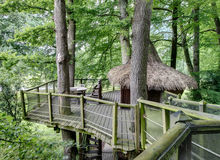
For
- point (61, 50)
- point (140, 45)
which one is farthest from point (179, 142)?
point (61, 50)

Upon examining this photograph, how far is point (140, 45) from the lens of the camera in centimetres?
373

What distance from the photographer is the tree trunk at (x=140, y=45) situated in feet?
11.9

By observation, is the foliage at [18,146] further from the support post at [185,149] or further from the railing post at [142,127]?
the support post at [185,149]

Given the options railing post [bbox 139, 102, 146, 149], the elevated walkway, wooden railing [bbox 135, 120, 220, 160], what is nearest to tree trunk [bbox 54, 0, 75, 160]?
the elevated walkway

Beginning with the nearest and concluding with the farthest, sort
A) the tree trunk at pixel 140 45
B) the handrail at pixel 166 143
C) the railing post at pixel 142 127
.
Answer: the handrail at pixel 166 143
the railing post at pixel 142 127
the tree trunk at pixel 140 45

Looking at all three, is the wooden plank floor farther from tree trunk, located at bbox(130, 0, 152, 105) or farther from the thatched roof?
the thatched roof

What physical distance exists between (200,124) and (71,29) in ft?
26.6

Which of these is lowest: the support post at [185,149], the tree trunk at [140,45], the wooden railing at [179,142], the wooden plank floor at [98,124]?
the wooden plank floor at [98,124]

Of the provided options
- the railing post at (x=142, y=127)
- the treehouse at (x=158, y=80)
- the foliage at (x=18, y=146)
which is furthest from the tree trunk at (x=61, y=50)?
the railing post at (x=142, y=127)

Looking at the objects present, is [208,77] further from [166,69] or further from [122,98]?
[122,98]

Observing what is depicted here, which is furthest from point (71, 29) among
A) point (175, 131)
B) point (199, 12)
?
point (175, 131)

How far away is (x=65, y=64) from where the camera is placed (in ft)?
16.1

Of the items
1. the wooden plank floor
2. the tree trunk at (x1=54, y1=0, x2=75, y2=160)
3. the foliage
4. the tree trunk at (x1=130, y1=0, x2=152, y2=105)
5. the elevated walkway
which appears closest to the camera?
the elevated walkway

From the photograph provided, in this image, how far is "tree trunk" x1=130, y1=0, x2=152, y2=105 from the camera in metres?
3.64
